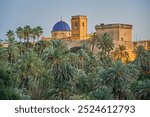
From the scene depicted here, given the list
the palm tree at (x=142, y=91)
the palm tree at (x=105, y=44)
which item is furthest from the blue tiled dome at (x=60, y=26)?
the palm tree at (x=142, y=91)

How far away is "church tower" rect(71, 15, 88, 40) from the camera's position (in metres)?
37.0

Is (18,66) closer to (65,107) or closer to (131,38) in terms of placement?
(65,107)

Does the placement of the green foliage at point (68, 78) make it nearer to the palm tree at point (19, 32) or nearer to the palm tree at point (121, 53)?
the palm tree at point (19, 32)

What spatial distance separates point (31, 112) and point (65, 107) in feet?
1.44

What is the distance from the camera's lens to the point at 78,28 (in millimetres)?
37625

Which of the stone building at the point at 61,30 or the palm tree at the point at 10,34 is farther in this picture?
the stone building at the point at 61,30

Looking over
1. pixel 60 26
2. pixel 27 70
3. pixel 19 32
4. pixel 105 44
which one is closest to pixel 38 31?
pixel 19 32

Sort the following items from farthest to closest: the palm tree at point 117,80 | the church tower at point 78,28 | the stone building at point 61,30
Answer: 1. the stone building at point 61,30
2. the church tower at point 78,28
3. the palm tree at point 117,80

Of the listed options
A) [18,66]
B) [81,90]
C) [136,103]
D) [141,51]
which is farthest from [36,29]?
[136,103]

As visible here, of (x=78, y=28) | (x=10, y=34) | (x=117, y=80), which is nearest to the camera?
(x=117, y=80)

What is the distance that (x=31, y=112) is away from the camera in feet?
18.3

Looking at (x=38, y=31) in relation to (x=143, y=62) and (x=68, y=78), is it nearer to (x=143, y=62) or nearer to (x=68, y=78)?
(x=143, y=62)

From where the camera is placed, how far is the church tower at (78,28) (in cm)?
3703

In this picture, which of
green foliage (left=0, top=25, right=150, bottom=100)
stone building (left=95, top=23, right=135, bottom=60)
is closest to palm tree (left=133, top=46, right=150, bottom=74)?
green foliage (left=0, top=25, right=150, bottom=100)
